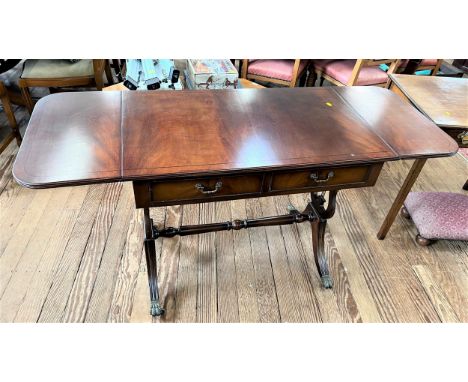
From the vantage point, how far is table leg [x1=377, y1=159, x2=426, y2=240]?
1.55 meters

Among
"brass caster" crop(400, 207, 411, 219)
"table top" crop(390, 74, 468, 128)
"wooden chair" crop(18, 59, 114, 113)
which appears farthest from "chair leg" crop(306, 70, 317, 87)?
"wooden chair" crop(18, 59, 114, 113)

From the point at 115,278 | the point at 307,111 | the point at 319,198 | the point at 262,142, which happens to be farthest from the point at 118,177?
the point at 319,198

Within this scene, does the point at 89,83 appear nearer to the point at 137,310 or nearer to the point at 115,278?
the point at 115,278

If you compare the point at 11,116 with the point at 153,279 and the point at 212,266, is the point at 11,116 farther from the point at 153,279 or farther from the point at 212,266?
the point at 212,266

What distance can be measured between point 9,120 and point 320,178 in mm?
2107

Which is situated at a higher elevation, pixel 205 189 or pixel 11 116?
pixel 205 189

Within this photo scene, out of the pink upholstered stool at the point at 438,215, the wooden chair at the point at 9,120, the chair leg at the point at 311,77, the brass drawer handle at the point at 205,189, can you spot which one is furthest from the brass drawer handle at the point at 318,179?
the wooden chair at the point at 9,120

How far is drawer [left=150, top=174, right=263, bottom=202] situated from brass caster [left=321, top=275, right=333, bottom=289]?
773mm

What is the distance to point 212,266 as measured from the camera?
5.59 feet

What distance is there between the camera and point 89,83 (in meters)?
2.26

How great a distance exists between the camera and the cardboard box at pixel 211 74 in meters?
2.08

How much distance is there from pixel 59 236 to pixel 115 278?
44cm

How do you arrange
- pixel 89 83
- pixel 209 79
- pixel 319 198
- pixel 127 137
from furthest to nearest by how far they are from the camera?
pixel 89 83 < pixel 209 79 < pixel 319 198 < pixel 127 137

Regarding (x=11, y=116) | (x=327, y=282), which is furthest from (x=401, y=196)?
(x=11, y=116)
